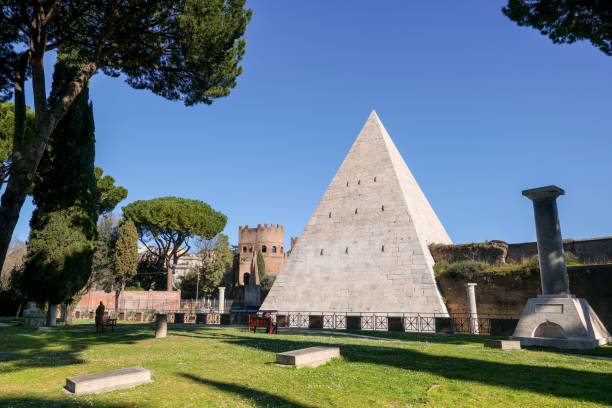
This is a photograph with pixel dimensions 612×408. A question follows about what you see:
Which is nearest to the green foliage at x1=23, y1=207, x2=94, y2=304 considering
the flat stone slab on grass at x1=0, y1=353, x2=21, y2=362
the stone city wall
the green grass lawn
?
the green grass lawn

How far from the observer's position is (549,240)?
1027 centimetres

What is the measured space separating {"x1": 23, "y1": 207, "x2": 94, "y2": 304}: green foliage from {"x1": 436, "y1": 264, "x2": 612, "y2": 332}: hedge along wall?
16.2 meters

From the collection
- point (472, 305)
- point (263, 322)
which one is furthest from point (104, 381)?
point (472, 305)

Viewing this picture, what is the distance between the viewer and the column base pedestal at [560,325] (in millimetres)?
9086

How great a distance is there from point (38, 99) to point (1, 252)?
12.4ft

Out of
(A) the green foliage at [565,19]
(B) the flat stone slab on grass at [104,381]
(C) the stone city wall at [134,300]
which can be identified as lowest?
(C) the stone city wall at [134,300]

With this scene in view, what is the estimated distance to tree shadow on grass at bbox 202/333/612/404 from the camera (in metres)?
4.80

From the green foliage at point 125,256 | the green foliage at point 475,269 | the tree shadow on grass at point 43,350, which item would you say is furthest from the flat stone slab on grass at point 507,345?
the green foliage at point 125,256

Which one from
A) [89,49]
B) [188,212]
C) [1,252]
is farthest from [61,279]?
[188,212]

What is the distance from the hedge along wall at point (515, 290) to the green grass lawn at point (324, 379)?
24.9ft

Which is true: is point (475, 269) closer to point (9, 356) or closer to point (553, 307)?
point (553, 307)

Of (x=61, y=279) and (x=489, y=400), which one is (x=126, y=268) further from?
(x=489, y=400)

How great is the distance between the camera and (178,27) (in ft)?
34.6

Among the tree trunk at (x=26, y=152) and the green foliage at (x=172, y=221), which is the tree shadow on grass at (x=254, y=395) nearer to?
the tree trunk at (x=26, y=152)
